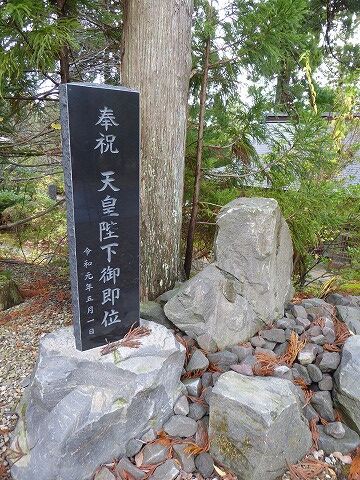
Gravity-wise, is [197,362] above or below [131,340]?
below

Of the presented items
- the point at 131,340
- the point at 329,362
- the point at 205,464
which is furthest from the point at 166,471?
the point at 329,362

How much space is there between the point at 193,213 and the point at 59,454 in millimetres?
2229

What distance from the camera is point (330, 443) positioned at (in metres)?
2.09

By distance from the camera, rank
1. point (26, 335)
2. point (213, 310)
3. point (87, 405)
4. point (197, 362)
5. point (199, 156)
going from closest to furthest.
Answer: point (87, 405)
point (197, 362)
point (213, 310)
point (26, 335)
point (199, 156)

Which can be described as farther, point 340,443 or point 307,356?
point 307,356

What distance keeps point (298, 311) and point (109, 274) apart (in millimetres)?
1635

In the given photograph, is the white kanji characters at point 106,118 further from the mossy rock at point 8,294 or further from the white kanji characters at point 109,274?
the mossy rock at point 8,294

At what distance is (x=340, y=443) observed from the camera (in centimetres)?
209

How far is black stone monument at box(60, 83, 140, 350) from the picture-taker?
1869 millimetres

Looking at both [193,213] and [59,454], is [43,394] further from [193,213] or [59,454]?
[193,213]

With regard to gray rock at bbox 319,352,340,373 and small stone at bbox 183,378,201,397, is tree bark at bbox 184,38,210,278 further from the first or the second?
gray rock at bbox 319,352,340,373

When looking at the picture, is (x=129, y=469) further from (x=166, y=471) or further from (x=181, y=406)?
(x=181, y=406)

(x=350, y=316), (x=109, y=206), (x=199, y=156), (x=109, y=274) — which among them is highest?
(x=199, y=156)

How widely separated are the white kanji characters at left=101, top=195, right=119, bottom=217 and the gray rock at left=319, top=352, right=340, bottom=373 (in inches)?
68.5
